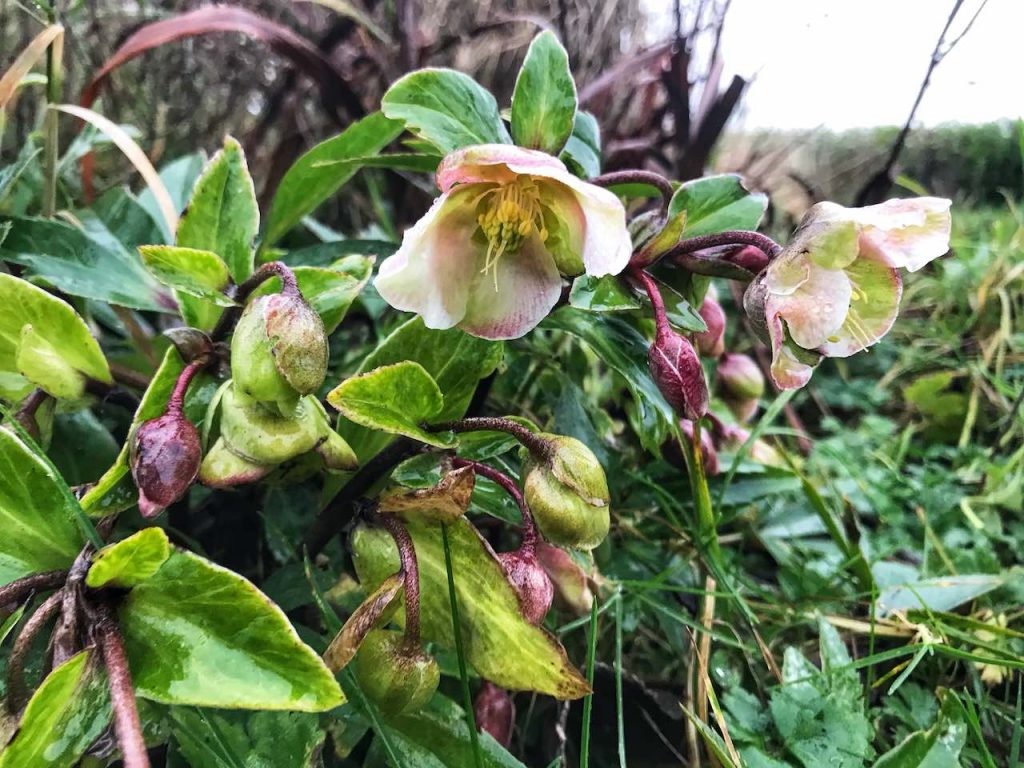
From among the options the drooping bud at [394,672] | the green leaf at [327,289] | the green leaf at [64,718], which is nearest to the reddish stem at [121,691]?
the green leaf at [64,718]

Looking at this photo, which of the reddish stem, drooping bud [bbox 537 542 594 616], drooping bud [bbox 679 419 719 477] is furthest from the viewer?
drooping bud [bbox 679 419 719 477]

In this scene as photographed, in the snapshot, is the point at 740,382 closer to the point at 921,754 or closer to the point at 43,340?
the point at 921,754

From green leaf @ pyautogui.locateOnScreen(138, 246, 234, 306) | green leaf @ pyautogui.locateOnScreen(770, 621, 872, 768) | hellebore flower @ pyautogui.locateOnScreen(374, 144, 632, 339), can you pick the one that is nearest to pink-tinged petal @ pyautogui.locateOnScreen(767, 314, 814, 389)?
hellebore flower @ pyautogui.locateOnScreen(374, 144, 632, 339)

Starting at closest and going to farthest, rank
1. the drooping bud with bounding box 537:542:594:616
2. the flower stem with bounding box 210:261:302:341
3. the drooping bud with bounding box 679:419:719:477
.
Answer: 1. the flower stem with bounding box 210:261:302:341
2. the drooping bud with bounding box 537:542:594:616
3. the drooping bud with bounding box 679:419:719:477

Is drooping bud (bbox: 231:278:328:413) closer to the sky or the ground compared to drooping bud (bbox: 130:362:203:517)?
closer to the sky

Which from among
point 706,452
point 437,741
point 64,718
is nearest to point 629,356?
point 706,452

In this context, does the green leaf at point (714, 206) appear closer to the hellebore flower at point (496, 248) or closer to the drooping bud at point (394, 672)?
the hellebore flower at point (496, 248)

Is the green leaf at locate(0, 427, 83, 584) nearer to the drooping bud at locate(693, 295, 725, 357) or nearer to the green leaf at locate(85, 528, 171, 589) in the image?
the green leaf at locate(85, 528, 171, 589)
